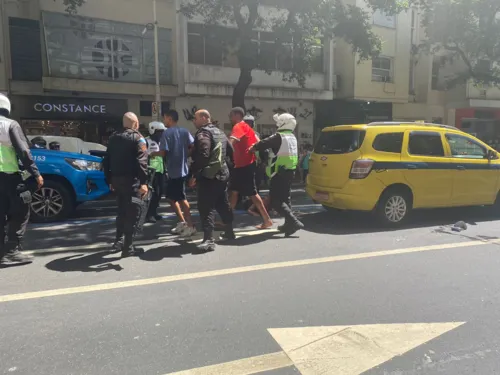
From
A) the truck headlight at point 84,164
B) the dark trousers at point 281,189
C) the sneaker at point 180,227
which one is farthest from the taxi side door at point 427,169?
the truck headlight at point 84,164

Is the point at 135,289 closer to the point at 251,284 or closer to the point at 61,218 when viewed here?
the point at 251,284

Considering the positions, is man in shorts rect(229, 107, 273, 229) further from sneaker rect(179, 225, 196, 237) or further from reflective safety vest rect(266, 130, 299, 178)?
sneaker rect(179, 225, 196, 237)

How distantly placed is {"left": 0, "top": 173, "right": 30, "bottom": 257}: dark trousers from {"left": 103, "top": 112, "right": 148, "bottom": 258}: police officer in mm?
1014

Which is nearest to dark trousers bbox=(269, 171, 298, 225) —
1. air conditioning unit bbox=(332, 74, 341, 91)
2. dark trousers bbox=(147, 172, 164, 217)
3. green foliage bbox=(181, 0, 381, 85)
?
dark trousers bbox=(147, 172, 164, 217)

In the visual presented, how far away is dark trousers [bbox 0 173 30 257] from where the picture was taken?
192 inches

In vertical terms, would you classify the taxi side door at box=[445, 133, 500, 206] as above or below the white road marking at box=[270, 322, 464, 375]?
above

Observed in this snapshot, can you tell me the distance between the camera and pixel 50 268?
4.86 m

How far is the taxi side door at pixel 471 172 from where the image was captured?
7703 mm

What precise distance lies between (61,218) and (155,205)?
5.42 feet

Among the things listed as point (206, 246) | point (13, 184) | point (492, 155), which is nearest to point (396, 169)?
point (492, 155)

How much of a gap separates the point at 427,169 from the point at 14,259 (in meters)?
6.34

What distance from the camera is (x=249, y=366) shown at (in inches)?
115

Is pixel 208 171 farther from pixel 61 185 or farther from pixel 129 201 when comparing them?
pixel 61 185

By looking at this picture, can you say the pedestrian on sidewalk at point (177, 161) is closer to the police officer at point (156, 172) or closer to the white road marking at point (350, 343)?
the police officer at point (156, 172)
